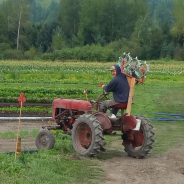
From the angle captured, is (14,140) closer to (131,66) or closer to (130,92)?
(130,92)

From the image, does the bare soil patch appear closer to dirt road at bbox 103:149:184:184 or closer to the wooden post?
dirt road at bbox 103:149:184:184

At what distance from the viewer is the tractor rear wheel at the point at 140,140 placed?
39.9 ft

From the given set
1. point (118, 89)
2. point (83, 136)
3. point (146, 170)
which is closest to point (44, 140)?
point (83, 136)

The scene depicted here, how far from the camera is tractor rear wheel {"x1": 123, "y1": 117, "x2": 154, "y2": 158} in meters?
12.1

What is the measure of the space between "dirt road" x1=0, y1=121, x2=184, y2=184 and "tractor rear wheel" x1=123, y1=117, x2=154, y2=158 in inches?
7.1

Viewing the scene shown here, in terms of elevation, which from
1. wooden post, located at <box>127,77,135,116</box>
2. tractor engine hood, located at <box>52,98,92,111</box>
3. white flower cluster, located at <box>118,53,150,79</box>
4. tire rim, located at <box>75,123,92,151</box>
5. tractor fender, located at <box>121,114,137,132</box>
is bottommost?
tire rim, located at <box>75,123,92,151</box>

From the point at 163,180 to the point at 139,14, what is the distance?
90.1 metres

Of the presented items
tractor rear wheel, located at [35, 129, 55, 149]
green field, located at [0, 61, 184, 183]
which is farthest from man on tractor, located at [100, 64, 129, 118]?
tractor rear wheel, located at [35, 129, 55, 149]

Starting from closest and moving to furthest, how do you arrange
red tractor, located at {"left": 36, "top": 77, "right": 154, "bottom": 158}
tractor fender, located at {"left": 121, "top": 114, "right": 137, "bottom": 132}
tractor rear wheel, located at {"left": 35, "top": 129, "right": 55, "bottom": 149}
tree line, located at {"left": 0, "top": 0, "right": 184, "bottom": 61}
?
red tractor, located at {"left": 36, "top": 77, "right": 154, "bottom": 158}, tractor fender, located at {"left": 121, "top": 114, "right": 137, "bottom": 132}, tractor rear wheel, located at {"left": 35, "top": 129, "right": 55, "bottom": 149}, tree line, located at {"left": 0, "top": 0, "right": 184, "bottom": 61}

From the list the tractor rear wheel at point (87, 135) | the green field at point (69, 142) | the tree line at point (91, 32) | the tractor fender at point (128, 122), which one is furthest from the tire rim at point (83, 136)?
the tree line at point (91, 32)

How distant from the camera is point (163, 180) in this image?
398 inches

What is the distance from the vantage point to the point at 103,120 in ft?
39.2

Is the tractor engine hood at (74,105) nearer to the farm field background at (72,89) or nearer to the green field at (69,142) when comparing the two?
the green field at (69,142)

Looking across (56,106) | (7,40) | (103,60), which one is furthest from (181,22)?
(56,106)
